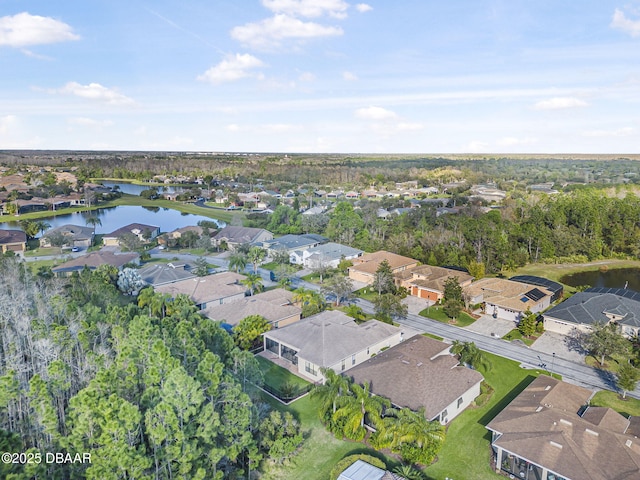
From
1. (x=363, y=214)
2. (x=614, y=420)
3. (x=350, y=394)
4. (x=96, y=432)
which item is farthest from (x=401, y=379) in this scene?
(x=363, y=214)

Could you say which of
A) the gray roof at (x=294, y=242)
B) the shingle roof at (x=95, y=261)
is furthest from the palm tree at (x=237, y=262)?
the shingle roof at (x=95, y=261)

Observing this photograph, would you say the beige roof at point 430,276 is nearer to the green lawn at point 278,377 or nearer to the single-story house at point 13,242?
the green lawn at point 278,377

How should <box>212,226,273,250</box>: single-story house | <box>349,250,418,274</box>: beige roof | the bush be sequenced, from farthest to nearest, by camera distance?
<box>212,226,273,250</box>: single-story house → <box>349,250,418,274</box>: beige roof → the bush

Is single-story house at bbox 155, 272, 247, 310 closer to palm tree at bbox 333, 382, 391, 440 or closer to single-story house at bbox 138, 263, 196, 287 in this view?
single-story house at bbox 138, 263, 196, 287

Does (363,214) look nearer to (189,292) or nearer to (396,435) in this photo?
(189,292)

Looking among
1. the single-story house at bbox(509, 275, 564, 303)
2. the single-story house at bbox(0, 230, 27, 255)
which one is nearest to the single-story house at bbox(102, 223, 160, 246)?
the single-story house at bbox(0, 230, 27, 255)

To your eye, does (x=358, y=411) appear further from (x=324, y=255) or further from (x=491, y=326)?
(x=324, y=255)
